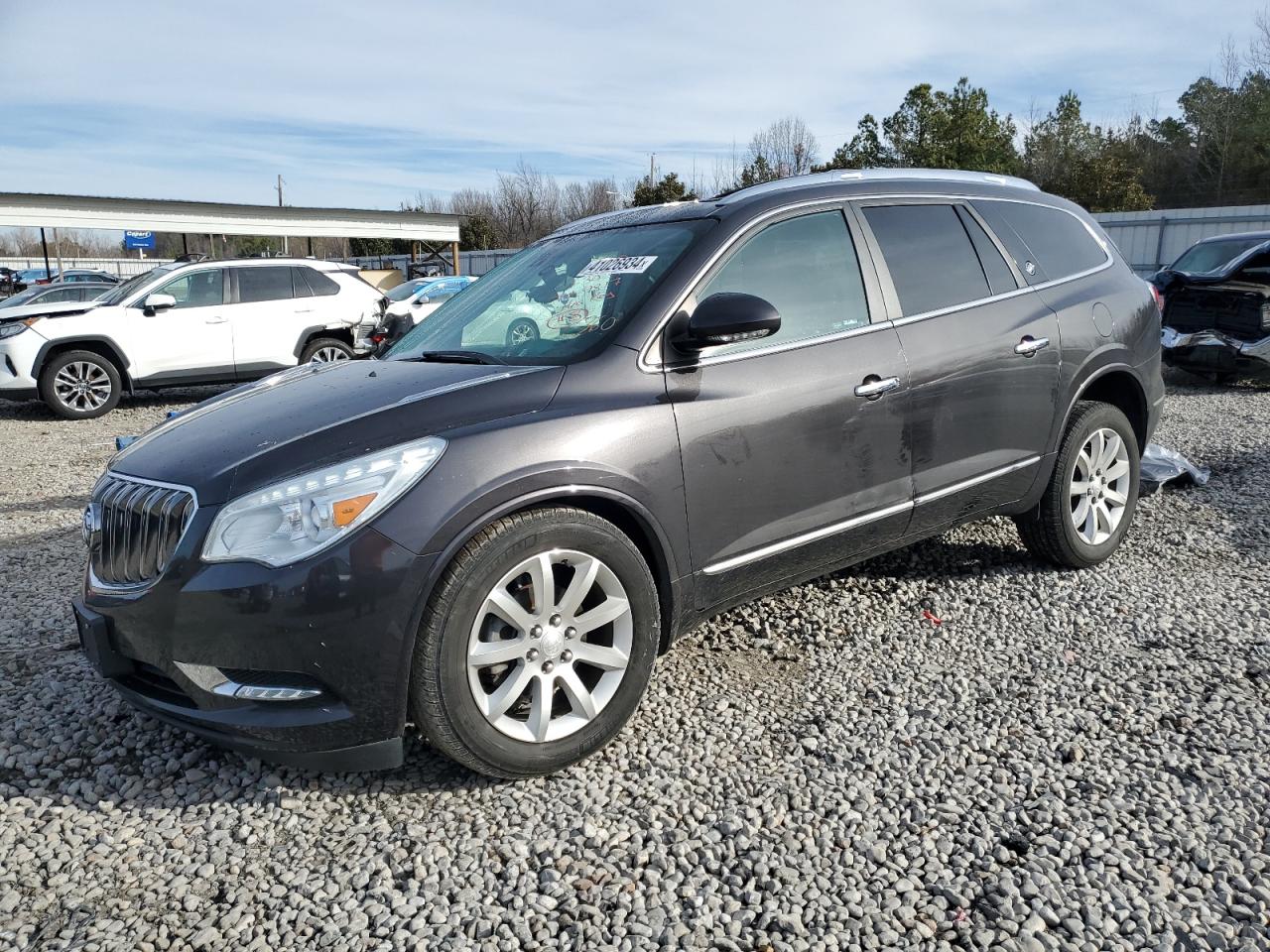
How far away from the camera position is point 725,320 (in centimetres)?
304

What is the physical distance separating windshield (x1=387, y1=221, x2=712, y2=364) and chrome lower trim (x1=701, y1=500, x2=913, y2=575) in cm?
86

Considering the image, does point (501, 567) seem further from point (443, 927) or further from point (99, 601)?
point (99, 601)

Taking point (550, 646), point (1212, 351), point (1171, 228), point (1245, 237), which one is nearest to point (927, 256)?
point (550, 646)

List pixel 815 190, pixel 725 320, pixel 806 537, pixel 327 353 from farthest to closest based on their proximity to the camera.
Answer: pixel 327 353
pixel 815 190
pixel 806 537
pixel 725 320

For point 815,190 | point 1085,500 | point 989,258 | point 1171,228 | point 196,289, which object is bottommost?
point 1085,500

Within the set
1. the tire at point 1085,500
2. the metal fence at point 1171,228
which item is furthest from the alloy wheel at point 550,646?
the metal fence at point 1171,228

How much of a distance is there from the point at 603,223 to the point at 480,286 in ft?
2.09

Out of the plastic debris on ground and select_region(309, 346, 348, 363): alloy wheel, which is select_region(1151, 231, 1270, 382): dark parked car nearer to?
the plastic debris on ground

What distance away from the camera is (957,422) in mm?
3832

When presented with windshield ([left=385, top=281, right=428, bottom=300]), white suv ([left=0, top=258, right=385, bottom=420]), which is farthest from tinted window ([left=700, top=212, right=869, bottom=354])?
windshield ([left=385, top=281, right=428, bottom=300])

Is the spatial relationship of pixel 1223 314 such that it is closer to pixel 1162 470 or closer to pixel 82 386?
pixel 1162 470

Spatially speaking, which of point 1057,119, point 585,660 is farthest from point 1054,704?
point 1057,119

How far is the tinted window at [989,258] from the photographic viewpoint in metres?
4.12

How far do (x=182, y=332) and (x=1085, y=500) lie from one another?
1042 centimetres
